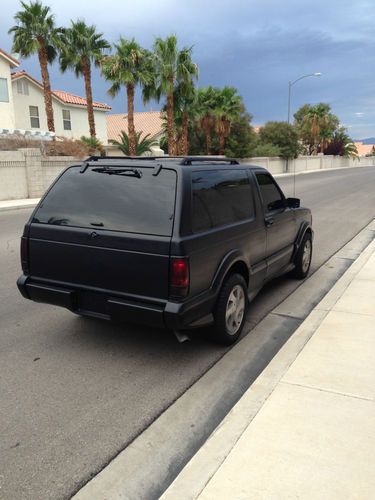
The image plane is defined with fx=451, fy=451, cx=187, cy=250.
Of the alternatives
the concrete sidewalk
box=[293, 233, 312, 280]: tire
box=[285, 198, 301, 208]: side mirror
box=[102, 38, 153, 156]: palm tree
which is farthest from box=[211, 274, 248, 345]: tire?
box=[102, 38, 153, 156]: palm tree

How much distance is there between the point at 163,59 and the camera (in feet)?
97.3

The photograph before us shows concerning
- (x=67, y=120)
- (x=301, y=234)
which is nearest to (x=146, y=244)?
(x=301, y=234)

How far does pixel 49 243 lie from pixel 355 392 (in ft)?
9.59

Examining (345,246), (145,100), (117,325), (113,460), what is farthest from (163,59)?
(113,460)

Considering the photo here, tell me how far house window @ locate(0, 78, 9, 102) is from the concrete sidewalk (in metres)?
31.6

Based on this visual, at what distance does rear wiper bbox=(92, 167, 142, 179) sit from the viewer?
13.0ft

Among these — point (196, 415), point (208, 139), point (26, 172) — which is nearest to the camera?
point (196, 415)

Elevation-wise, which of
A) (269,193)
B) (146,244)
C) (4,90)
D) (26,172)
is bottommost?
(146,244)

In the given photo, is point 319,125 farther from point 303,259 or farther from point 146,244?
point 146,244

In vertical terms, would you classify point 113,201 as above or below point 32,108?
below

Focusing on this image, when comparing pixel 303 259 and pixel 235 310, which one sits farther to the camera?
pixel 303 259

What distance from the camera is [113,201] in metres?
3.99

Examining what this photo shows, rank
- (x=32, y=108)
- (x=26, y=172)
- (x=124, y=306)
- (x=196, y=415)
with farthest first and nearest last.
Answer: (x=32, y=108) → (x=26, y=172) → (x=124, y=306) → (x=196, y=415)

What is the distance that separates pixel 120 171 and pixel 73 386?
1.90 m
